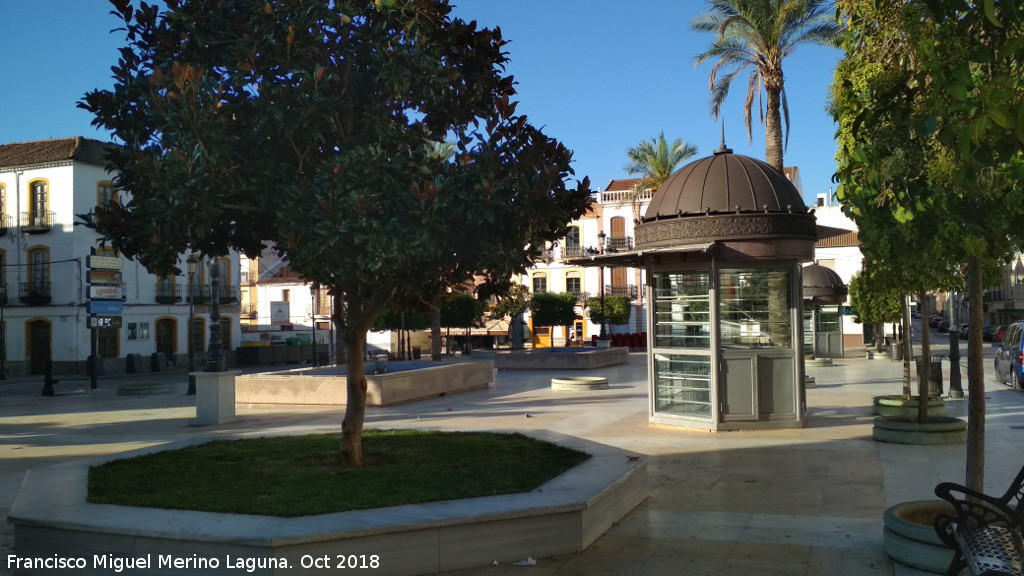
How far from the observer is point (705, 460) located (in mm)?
10312

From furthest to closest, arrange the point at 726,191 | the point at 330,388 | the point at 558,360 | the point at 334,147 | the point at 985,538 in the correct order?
1. the point at 558,360
2. the point at 330,388
3. the point at 726,191
4. the point at 334,147
5. the point at 985,538

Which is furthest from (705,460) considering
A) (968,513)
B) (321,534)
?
(321,534)

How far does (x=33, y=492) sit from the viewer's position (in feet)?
23.3

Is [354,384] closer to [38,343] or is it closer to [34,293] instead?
[34,293]

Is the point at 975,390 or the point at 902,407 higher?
the point at 975,390

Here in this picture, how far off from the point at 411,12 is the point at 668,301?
7321 mm

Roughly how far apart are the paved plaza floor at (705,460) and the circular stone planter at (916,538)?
0.36ft

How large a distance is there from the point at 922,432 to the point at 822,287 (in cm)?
2244

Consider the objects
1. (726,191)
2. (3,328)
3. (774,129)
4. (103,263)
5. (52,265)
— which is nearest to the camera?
(726,191)

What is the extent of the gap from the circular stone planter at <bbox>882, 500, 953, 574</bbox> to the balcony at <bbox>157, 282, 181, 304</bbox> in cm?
4195

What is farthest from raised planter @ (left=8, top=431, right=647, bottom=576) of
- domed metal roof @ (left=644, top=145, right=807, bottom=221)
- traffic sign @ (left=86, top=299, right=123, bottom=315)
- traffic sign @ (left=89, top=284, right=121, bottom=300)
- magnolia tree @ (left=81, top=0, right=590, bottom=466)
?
traffic sign @ (left=89, top=284, right=121, bottom=300)

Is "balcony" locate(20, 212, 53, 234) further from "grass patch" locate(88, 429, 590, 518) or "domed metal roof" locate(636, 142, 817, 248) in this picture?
"domed metal roof" locate(636, 142, 817, 248)

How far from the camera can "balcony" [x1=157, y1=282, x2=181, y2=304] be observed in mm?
42759

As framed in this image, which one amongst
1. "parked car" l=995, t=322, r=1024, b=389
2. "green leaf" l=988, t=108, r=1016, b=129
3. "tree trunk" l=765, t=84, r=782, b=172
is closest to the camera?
"green leaf" l=988, t=108, r=1016, b=129
